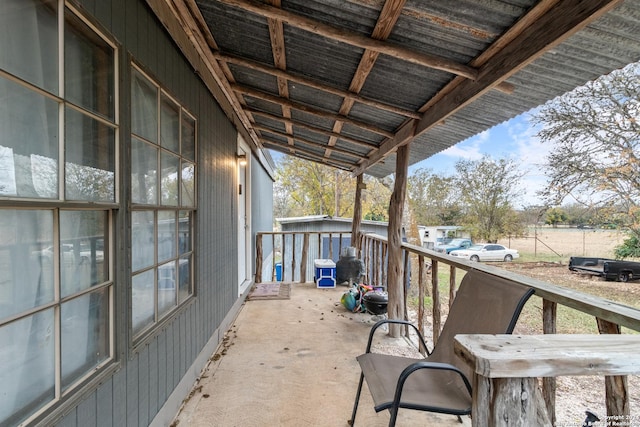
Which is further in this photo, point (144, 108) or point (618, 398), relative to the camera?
point (144, 108)

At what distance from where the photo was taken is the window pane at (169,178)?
1.99 m

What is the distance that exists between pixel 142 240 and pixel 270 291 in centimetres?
370

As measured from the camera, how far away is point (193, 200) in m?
2.51

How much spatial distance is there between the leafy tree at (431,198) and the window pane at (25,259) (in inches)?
741

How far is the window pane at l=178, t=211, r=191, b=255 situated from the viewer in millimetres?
2307

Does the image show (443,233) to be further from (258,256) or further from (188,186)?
(188,186)

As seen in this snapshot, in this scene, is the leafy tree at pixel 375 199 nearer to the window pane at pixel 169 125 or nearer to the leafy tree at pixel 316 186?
the leafy tree at pixel 316 186

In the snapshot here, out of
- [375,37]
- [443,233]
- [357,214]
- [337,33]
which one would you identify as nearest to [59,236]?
[337,33]

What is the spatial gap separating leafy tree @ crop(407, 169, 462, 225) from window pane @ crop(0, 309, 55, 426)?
18.9m

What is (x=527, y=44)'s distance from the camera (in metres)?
1.51

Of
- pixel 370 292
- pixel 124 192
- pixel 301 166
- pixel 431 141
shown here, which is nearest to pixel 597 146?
pixel 431 141

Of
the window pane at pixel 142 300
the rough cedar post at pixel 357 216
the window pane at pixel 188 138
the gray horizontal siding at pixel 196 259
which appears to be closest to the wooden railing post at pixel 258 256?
the rough cedar post at pixel 357 216

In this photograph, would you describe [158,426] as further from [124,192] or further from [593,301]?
[593,301]

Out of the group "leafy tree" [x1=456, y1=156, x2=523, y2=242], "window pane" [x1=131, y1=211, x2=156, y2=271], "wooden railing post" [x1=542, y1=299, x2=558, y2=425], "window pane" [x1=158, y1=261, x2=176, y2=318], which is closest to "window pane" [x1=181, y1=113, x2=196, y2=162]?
"window pane" [x1=131, y1=211, x2=156, y2=271]
